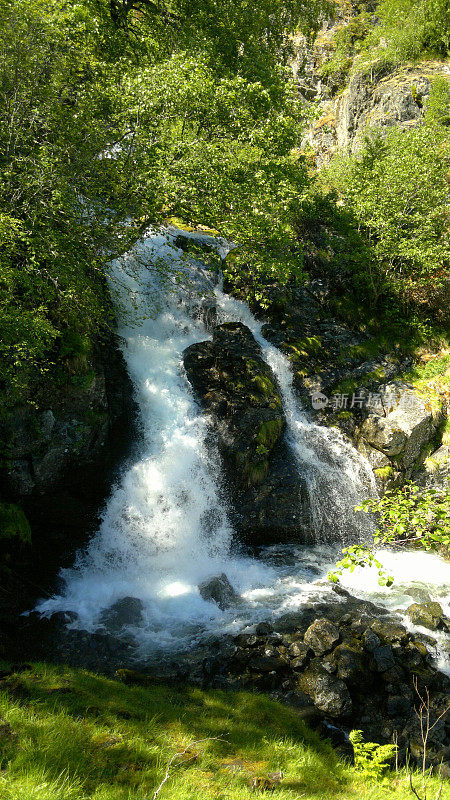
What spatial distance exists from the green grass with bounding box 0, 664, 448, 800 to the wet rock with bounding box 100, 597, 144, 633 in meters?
2.23

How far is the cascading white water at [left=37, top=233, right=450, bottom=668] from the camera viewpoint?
30.0ft

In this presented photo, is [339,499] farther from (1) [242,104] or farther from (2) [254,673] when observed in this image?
(1) [242,104]

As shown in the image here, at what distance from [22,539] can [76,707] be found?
4780 mm

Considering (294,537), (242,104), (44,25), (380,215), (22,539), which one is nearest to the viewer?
(44,25)

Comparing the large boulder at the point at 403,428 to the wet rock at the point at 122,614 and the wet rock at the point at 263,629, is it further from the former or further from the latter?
the wet rock at the point at 122,614

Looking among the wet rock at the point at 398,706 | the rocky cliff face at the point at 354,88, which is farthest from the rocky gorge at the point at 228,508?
the rocky cliff face at the point at 354,88

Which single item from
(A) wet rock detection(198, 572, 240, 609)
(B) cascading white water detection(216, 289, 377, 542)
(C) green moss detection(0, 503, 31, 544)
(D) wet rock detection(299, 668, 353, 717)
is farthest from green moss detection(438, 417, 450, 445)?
(C) green moss detection(0, 503, 31, 544)

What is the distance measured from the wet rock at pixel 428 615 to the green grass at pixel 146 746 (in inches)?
161

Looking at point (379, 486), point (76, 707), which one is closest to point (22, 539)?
point (76, 707)

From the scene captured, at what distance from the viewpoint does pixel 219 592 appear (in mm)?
9641

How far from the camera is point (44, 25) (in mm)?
8070

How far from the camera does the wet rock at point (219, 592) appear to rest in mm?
9492

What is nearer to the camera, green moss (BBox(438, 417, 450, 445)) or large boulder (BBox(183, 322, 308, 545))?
large boulder (BBox(183, 322, 308, 545))

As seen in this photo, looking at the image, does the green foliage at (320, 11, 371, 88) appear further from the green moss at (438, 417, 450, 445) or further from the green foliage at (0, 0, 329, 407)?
the green moss at (438, 417, 450, 445)
